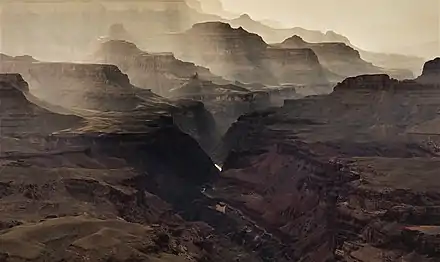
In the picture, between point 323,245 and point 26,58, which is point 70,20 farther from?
point 323,245

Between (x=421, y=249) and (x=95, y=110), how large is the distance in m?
2.12

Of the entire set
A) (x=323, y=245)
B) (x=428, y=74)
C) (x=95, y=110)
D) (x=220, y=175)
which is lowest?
(x=323, y=245)

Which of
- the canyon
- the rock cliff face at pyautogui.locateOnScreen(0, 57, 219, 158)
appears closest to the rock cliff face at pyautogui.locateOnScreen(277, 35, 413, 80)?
the canyon

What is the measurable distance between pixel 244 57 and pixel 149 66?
63 centimetres

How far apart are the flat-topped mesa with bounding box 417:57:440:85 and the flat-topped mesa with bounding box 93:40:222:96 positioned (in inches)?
51.8

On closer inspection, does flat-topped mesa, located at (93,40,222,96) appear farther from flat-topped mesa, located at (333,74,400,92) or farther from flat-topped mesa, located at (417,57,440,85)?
flat-topped mesa, located at (417,57,440,85)

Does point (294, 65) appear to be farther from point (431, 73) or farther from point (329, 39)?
point (431, 73)

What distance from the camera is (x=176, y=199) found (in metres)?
4.02

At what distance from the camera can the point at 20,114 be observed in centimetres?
407

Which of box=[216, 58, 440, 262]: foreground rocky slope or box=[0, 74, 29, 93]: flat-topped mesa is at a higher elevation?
box=[0, 74, 29, 93]: flat-topped mesa

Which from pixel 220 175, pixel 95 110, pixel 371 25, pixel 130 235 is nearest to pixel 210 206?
pixel 220 175

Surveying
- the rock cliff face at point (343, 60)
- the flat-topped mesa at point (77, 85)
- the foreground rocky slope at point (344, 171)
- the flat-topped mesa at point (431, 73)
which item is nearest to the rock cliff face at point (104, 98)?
the flat-topped mesa at point (77, 85)

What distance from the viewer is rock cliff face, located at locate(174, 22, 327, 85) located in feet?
14.1

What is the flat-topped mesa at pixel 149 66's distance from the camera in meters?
4.25
